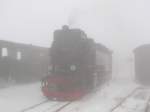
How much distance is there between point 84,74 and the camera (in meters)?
13.9

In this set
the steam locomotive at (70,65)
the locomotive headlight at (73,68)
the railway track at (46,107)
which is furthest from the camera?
the locomotive headlight at (73,68)

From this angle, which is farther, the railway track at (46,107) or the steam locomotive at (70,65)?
the steam locomotive at (70,65)

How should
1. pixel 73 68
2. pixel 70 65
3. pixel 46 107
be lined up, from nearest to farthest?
pixel 46 107 → pixel 73 68 → pixel 70 65

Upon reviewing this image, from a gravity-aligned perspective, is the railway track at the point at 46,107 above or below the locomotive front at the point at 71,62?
below

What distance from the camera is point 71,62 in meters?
13.9

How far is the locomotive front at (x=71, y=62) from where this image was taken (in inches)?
523

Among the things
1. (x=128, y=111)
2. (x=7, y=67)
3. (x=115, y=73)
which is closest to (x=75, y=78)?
(x=128, y=111)

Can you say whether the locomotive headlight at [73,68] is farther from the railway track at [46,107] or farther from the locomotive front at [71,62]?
the railway track at [46,107]

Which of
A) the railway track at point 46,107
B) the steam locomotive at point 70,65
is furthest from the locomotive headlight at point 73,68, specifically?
the railway track at point 46,107

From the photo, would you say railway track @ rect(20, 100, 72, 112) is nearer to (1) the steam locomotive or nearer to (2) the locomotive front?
(1) the steam locomotive

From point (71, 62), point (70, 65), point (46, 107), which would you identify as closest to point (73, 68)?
point (70, 65)

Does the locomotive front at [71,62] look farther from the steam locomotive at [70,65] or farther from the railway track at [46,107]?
the railway track at [46,107]

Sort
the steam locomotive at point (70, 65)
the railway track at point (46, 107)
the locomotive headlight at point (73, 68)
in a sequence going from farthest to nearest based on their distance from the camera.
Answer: the locomotive headlight at point (73, 68) < the steam locomotive at point (70, 65) < the railway track at point (46, 107)

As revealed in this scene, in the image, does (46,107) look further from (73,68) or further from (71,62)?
(71,62)
